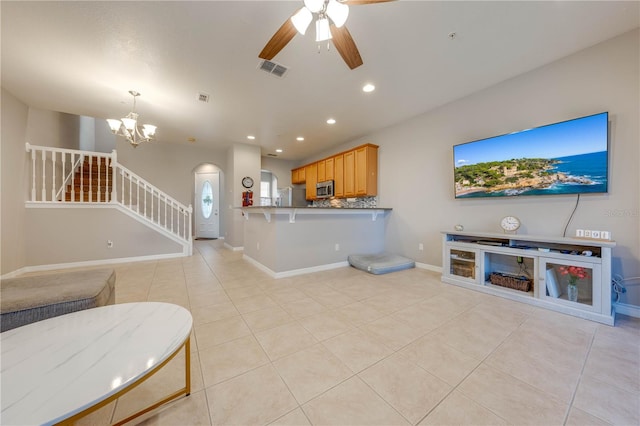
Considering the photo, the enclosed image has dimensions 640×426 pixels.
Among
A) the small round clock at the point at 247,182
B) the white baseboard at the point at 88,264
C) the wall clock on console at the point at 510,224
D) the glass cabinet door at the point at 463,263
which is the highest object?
the small round clock at the point at 247,182

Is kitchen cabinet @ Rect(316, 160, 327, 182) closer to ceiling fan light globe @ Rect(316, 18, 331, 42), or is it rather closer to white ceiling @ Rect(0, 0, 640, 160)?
white ceiling @ Rect(0, 0, 640, 160)

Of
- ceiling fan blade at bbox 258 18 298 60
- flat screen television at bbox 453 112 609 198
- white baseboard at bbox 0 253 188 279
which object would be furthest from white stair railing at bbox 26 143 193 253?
flat screen television at bbox 453 112 609 198

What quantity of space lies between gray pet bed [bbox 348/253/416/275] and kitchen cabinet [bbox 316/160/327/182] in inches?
100

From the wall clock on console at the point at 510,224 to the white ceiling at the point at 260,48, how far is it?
6.26 feet

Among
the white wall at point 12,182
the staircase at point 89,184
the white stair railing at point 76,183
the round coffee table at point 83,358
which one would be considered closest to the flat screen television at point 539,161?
the round coffee table at point 83,358

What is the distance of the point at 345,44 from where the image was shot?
1.78m

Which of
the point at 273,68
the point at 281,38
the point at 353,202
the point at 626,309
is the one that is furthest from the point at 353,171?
the point at 626,309

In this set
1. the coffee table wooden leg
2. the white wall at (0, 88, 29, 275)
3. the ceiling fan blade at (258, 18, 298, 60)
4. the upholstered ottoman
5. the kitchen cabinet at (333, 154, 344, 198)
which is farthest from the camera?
the kitchen cabinet at (333, 154, 344, 198)

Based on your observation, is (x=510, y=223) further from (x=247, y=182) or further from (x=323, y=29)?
(x=247, y=182)

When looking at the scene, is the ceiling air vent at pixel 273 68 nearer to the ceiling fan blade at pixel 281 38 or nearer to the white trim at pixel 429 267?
the ceiling fan blade at pixel 281 38

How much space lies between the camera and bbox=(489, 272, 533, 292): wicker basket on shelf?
2.62m

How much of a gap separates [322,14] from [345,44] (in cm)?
29

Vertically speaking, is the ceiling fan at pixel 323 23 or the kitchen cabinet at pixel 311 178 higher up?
the ceiling fan at pixel 323 23

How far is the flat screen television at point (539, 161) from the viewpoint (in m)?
2.33
